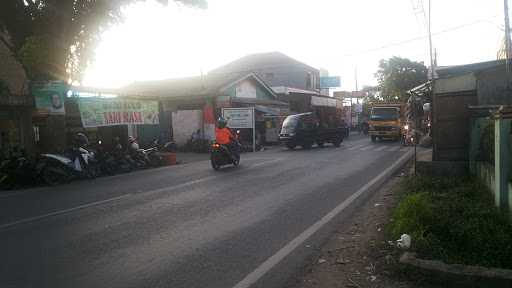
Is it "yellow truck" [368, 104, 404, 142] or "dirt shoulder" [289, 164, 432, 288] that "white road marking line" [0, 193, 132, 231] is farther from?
"yellow truck" [368, 104, 404, 142]

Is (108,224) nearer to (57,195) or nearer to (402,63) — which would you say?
(57,195)

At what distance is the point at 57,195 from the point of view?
12.4 metres

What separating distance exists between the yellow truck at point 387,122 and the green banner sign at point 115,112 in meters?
16.8

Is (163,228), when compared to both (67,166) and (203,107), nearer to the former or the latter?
(67,166)

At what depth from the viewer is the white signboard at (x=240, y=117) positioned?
28.8 m

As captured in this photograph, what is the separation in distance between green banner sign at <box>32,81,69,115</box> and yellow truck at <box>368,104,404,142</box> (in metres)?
21.7

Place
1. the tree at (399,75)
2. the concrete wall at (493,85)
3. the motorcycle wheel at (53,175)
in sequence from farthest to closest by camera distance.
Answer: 1. the tree at (399,75)
2. the motorcycle wheel at (53,175)
3. the concrete wall at (493,85)

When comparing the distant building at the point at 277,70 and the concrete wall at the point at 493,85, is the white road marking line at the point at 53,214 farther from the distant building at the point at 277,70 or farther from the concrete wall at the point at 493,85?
the distant building at the point at 277,70

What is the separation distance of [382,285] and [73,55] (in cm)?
1538

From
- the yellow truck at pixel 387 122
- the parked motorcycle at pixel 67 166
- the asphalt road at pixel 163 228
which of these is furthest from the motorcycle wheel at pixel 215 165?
the yellow truck at pixel 387 122

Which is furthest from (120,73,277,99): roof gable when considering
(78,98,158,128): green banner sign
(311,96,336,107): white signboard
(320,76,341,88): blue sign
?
(320,76,341,88): blue sign

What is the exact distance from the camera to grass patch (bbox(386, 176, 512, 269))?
221 inches

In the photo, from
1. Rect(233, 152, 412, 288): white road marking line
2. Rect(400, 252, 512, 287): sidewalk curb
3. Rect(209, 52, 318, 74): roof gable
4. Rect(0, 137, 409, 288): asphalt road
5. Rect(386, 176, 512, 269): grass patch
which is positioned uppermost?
Rect(209, 52, 318, 74): roof gable

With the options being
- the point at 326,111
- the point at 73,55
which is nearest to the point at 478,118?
the point at 73,55
